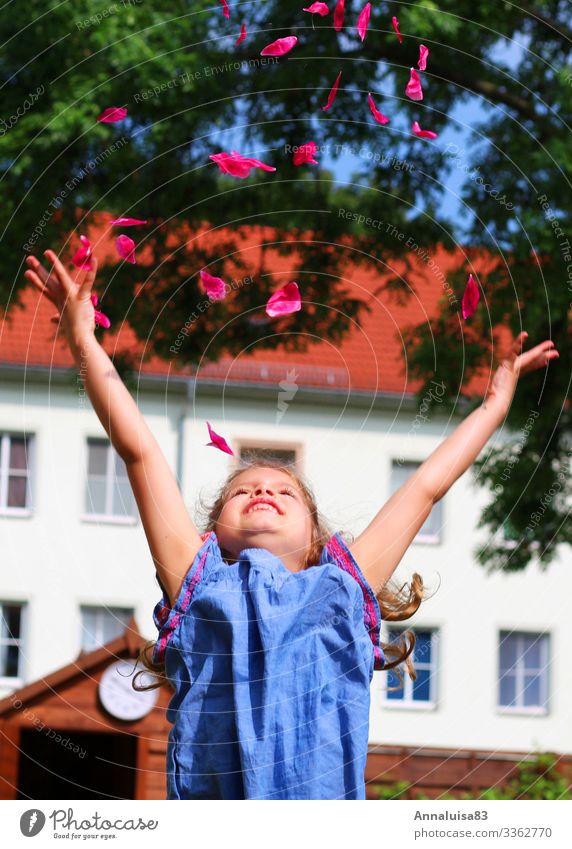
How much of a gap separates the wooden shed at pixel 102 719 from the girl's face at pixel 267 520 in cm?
679

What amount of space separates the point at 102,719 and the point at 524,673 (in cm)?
1174

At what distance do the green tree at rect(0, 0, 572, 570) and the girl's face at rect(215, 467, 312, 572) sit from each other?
4504mm

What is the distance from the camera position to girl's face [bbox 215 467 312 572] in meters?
2.77

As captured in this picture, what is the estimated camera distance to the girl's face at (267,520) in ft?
9.09

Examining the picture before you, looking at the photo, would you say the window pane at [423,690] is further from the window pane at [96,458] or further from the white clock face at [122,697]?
the white clock face at [122,697]

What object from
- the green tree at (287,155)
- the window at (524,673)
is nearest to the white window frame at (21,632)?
the window at (524,673)

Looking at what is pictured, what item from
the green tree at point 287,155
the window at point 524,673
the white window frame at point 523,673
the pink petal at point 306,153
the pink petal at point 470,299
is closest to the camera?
the pink petal at point 470,299

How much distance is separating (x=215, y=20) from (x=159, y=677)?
5.73 meters

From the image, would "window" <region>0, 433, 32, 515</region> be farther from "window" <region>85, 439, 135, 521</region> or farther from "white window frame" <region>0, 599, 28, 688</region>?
"white window frame" <region>0, 599, 28, 688</region>

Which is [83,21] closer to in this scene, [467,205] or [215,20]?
[215,20]

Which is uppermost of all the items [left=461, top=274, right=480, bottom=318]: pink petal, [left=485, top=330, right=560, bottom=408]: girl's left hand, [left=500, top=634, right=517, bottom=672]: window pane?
[left=461, top=274, right=480, bottom=318]: pink petal

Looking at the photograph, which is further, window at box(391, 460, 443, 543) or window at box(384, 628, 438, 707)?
window at box(384, 628, 438, 707)

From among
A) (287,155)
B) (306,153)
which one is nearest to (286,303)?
(306,153)

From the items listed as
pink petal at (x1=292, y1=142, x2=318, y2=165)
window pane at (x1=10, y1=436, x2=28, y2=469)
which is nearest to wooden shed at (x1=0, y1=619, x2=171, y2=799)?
window pane at (x1=10, y1=436, x2=28, y2=469)
